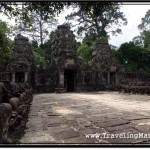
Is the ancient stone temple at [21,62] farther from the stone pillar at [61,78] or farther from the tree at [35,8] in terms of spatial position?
the tree at [35,8]

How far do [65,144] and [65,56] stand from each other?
18147 millimetres

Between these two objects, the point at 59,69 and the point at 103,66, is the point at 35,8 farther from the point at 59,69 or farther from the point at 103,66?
the point at 103,66

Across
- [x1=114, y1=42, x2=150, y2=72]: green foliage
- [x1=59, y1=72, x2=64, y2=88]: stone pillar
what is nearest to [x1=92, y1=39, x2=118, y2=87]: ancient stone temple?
[x1=59, y1=72, x2=64, y2=88]: stone pillar

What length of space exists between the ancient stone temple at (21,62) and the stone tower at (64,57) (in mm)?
2049

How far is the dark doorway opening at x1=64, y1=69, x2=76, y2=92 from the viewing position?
74.1ft

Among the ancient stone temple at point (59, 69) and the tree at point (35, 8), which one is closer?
the tree at point (35, 8)

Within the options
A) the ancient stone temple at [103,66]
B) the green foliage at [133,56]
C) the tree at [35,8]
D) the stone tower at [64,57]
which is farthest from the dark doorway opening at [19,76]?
the tree at [35,8]

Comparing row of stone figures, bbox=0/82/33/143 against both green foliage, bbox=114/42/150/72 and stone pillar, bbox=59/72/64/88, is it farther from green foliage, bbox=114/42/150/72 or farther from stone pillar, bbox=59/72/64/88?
green foliage, bbox=114/42/150/72

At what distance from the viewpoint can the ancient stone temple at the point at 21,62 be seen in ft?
69.2

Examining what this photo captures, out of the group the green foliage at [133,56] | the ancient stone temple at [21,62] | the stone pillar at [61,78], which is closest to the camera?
the ancient stone temple at [21,62]

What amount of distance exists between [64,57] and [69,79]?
7.52 ft

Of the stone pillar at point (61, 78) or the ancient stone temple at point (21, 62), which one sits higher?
the ancient stone temple at point (21, 62)

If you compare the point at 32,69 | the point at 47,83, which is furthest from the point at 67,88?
the point at 32,69

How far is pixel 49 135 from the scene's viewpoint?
466 cm
